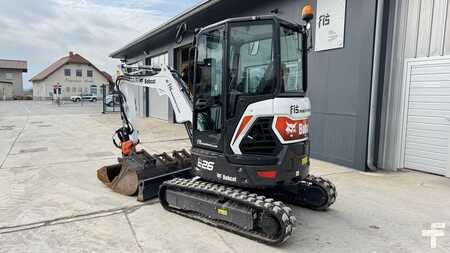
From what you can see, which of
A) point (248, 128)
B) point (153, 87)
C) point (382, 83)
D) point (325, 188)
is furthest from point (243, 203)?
point (382, 83)

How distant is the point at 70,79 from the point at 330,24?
170 feet

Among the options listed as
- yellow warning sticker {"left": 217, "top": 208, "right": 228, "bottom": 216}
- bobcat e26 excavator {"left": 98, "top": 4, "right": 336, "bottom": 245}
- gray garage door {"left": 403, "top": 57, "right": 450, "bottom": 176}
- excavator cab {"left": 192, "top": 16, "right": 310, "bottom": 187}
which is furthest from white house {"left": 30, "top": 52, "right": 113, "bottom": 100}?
yellow warning sticker {"left": 217, "top": 208, "right": 228, "bottom": 216}

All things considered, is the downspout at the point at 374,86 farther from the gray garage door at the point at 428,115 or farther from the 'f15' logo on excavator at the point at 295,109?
the 'f15' logo on excavator at the point at 295,109

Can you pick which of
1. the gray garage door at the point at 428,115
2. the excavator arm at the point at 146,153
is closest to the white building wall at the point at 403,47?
the gray garage door at the point at 428,115

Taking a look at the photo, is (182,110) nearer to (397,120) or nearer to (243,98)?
(243,98)

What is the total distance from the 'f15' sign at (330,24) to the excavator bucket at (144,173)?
4088 mm

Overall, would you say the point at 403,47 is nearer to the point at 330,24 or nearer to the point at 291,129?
the point at 330,24

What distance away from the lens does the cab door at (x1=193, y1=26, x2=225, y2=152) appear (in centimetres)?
335

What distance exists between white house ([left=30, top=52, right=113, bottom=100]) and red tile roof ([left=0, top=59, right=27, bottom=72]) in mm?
4936

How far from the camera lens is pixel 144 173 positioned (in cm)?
422

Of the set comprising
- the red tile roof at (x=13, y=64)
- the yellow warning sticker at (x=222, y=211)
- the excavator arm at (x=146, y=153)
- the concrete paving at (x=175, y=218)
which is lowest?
the concrete paving at (x=175, y=218)

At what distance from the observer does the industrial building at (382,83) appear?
18.0 feet

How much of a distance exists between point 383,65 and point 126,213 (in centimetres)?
545

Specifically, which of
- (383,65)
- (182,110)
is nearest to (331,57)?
(383,65)
